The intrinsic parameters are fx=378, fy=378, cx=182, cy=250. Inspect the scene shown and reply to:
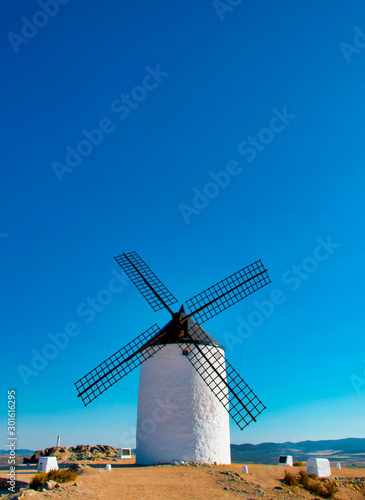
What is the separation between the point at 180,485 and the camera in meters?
11.2

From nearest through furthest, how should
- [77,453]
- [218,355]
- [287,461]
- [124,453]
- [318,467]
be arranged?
1. [318,467]
2. [218,355]
3. [287,461]
4. [124,453]
5. [77,453]

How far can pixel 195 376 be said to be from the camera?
1572cm

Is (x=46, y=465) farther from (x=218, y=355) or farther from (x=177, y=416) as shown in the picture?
(x=218, y=355)

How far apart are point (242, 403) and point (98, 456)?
9982mm

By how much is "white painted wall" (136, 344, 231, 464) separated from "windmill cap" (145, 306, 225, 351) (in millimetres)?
287

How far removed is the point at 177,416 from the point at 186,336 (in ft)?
10.4

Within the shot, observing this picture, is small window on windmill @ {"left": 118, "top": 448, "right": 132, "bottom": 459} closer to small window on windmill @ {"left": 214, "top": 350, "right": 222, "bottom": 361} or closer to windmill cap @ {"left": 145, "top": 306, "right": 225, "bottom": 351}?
windmill cap @ {"left": 145, "top": 306, "right": 225, "bottom": 351}

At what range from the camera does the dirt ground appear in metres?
9.91

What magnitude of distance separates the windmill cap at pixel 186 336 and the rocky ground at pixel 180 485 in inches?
183

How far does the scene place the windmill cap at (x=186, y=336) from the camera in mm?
16156

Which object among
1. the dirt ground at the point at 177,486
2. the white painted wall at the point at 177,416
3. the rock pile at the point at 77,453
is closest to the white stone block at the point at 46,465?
the dirt ground at the point at 177,486

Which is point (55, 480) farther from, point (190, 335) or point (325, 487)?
point (325, 487)

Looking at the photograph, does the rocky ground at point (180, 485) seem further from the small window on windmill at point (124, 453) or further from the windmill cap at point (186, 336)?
the small window on windmill at point (124, 453)

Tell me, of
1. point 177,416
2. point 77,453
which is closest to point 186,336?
point 177,416
